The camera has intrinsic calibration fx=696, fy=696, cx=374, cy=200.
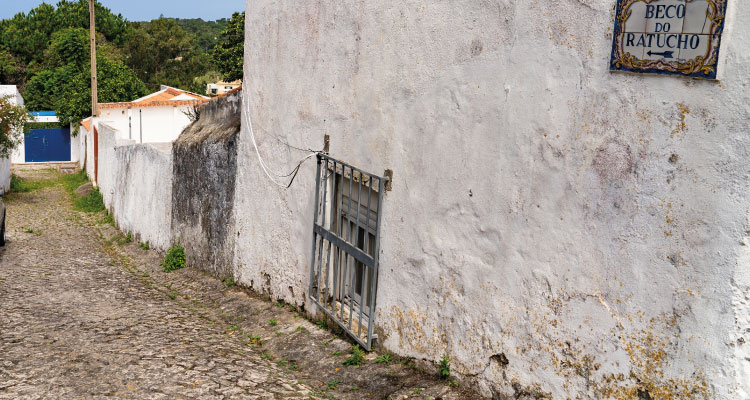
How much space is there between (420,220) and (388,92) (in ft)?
3.47

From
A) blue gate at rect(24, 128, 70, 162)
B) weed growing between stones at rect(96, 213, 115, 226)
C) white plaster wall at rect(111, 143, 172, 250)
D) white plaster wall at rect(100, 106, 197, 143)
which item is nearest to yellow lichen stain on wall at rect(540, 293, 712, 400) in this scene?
white plaster wall at rect(111, 143, 172, 250)

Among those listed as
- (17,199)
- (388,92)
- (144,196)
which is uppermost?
(388,92)

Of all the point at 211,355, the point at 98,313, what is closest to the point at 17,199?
the point at 98,313

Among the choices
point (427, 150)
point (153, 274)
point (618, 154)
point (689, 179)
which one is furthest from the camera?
point (153, 274)

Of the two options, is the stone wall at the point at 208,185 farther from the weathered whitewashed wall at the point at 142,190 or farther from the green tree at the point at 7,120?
the green tree at the point at 7,120

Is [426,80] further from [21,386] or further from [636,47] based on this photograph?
[21,386]

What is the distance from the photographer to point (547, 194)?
4.04m

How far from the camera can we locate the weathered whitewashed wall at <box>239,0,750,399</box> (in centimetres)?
325

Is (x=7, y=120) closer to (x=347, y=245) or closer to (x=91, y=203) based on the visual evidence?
(x=91, y=203)

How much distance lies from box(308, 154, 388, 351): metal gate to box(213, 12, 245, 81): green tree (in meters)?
24.6

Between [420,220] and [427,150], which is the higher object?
[427,150]

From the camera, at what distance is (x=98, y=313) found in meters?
7.79

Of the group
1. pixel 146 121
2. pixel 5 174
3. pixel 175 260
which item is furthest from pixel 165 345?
pixel 146 121

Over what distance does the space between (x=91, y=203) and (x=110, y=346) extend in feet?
46.5
